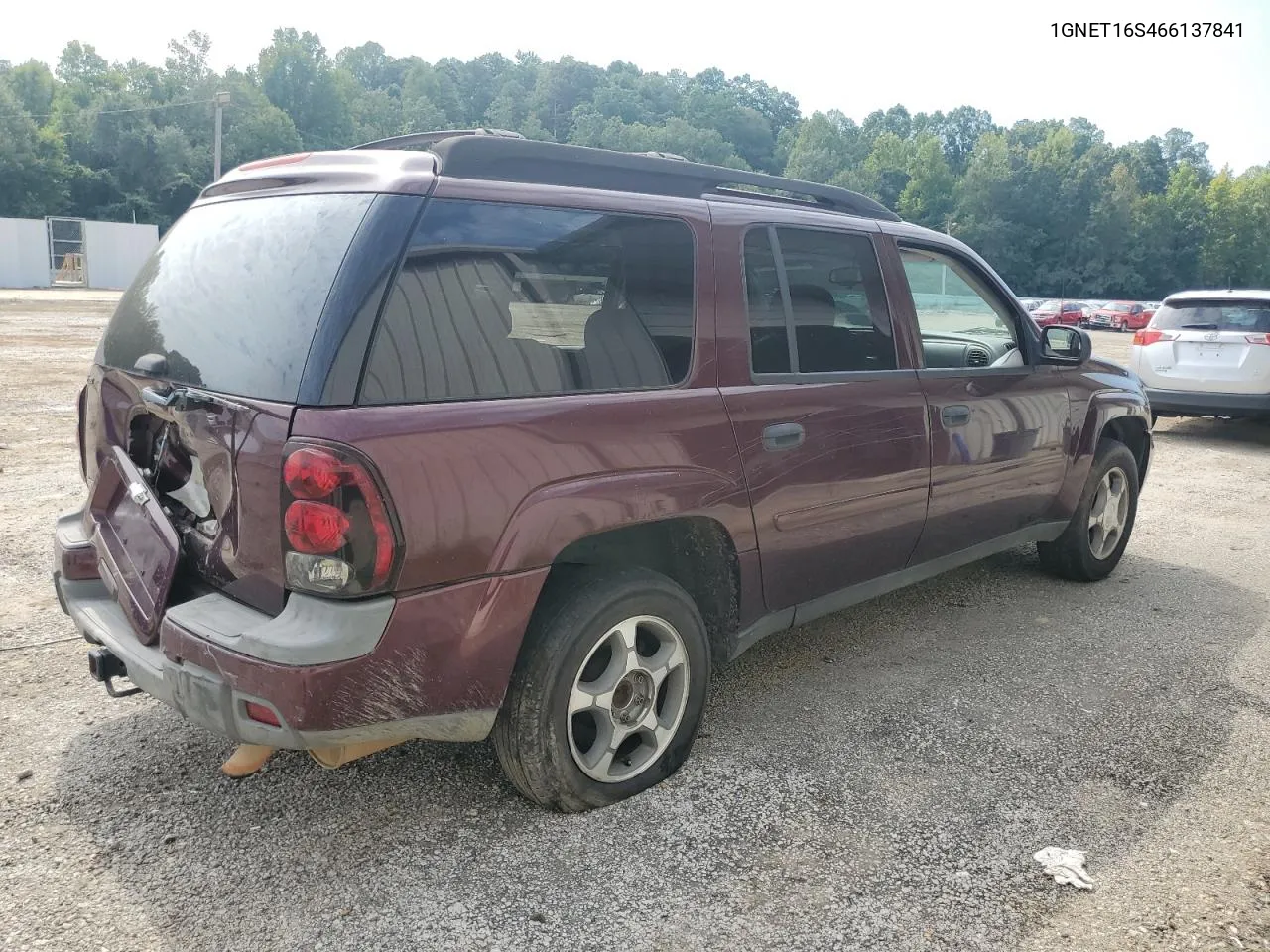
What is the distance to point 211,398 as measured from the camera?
2553mm

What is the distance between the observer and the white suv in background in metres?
10.1

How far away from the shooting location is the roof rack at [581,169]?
9.18 feet

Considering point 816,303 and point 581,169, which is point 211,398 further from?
point 816,303

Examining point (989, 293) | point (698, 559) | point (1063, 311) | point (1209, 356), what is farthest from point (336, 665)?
point (1063, 311)

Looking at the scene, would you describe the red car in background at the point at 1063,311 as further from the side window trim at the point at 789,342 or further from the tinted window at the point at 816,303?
the side window trim at the point at 789,342

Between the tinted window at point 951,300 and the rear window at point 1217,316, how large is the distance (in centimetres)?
712

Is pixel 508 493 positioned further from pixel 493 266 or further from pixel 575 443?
pixel 493 266

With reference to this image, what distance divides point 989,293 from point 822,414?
5.20 ft

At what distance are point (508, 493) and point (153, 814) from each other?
4.67 feet

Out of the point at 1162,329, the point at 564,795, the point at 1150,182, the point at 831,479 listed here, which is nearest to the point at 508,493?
the point at 564,795

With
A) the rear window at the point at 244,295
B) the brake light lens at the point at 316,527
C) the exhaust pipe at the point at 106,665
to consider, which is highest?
the rear window at the point at 244,295

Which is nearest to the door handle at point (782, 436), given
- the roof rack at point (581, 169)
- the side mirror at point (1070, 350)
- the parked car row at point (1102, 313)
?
the roof rack at point (581, 169)

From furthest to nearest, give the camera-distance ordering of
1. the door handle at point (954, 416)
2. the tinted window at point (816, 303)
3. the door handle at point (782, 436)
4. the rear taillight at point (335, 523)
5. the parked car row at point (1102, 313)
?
the parked car row at point (1102, 313), the door handle at point (954, 416), the tinted window at point (816, 303), the door handle at point (782, 436), the rear taillight at point (335, 523)

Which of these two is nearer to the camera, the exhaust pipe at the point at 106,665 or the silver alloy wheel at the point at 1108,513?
the exhaust pipe at the point at 106,665
